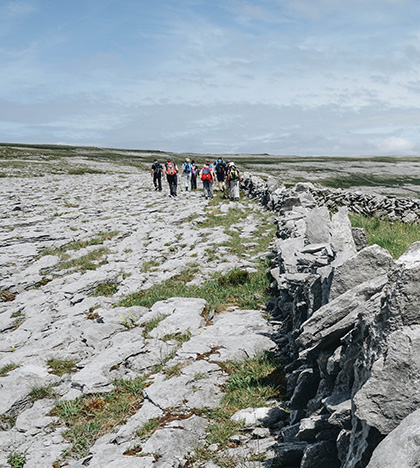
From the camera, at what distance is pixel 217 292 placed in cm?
1213

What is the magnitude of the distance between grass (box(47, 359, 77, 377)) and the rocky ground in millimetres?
62

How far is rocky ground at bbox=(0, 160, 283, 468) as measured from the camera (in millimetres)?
6074

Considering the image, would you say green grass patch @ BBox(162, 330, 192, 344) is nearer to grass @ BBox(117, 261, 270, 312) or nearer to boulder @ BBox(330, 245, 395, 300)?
grass @ BBox(117, 261, 270, 312)

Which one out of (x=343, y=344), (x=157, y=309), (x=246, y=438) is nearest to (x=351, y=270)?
(x=343, y=344)

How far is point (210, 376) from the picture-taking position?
7582 mm

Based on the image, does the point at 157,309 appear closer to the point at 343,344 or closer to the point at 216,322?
the point at 216,322

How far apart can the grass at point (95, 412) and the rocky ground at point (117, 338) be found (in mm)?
134

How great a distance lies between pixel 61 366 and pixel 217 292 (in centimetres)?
500

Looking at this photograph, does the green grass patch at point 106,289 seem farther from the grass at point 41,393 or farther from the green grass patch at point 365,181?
the green grass patch at point 365,181

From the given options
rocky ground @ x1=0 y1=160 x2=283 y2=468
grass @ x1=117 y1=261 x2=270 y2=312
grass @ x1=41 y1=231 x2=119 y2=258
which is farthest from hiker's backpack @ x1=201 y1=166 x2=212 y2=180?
grass @ x1=117 y1=261 x2=270 y2=312

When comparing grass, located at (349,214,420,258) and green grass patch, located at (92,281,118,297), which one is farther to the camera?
green grass patch, located at (92,281,118,297)

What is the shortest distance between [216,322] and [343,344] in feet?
16.9

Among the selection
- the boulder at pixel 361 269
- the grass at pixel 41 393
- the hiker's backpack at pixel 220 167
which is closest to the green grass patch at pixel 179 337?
the grass at pixel 41 393

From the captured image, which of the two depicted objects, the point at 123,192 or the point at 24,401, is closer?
the point at 24,401
